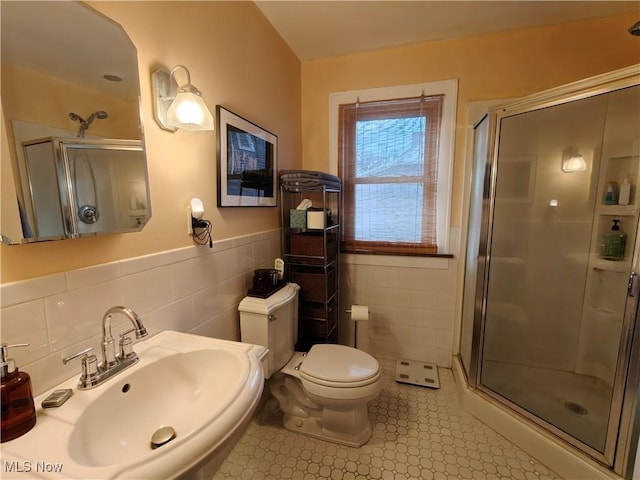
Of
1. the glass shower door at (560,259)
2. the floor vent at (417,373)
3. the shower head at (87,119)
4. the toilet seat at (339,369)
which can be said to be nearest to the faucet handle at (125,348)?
the shower head at (87,119)

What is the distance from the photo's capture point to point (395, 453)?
1.46 meters

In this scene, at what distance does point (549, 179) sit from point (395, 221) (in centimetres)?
97

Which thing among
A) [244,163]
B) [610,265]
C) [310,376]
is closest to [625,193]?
[610,265]

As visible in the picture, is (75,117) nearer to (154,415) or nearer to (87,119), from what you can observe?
(87,119)

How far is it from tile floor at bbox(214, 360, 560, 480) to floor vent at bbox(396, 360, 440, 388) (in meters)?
0.24

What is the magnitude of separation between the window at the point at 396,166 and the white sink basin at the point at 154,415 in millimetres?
1490

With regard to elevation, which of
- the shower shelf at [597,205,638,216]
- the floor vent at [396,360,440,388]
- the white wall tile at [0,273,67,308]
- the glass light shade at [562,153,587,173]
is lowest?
the floor vent at [396,360,440,388]

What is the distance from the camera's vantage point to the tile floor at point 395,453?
4.44 ft

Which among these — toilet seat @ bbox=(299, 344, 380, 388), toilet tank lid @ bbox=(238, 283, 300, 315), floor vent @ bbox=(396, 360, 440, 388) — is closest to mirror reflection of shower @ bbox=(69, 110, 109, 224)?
toilet tank lid @ bbox=(238, 283, 300, 315)

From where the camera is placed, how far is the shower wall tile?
70cm

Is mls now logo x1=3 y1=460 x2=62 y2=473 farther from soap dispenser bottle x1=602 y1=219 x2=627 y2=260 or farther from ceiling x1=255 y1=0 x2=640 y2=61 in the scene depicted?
soap dispenser bottle x1=602 y1=219 x2=627 y2=260

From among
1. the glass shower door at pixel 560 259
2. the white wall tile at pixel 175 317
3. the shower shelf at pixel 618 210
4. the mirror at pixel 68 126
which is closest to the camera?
the mirror at pixel 68 126

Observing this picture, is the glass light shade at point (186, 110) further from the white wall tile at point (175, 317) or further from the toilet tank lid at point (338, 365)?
the toilet tank lid at point (338, 365)

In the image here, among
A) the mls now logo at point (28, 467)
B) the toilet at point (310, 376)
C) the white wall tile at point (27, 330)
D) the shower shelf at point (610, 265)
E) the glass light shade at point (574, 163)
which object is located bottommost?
the toilet at point (310, 376)
